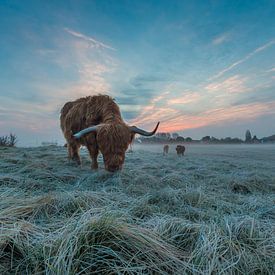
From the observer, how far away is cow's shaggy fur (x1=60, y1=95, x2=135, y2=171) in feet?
15.7

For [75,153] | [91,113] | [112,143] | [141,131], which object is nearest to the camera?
[112,143]

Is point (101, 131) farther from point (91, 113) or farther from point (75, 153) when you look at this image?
point (75, 153)

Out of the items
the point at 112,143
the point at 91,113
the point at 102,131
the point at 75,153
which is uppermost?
the point at 91,113

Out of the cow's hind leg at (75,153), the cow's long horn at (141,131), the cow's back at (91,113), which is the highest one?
the cow's back at (91,113)

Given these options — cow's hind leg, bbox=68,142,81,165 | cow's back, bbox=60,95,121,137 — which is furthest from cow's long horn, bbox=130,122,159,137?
cow's hind leg, bbox=68,142,81,165

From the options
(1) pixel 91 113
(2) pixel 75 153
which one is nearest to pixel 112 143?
(1) pixel 91 113

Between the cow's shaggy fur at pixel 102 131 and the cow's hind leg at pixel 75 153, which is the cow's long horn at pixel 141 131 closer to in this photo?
the cow's shaggy fur at pixel 102 131

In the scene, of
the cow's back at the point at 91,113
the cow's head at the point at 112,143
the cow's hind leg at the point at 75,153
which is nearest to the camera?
the cow's head at the point at 112,143

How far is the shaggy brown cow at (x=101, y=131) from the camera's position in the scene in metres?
4.79

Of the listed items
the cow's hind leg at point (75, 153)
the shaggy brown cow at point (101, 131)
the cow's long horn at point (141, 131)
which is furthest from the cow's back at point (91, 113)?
the cow's long horn at point (141, 131)

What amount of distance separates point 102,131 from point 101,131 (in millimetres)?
21

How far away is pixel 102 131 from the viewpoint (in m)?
4.88

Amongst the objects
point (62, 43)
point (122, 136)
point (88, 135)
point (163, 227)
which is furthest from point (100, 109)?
point (62, 43)

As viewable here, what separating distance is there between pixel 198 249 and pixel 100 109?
486 centimetres
